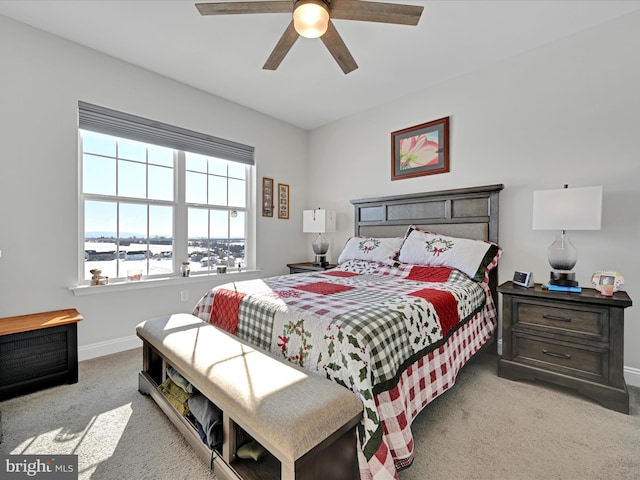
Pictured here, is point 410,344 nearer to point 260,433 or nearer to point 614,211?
point 260,433

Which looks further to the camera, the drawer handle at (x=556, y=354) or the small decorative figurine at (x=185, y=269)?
the small decorative figurine at (x=185, y=269)

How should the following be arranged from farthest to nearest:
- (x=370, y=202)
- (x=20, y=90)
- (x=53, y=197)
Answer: (x=370, y=202), (x=53, y=197), (x=20, y=90)

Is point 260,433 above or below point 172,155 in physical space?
below

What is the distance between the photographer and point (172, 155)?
3.27 meters

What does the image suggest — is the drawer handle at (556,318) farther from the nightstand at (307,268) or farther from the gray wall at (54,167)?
the gray wall at (54,167)

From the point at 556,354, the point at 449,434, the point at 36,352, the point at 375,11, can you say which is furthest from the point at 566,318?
the point at 36,352

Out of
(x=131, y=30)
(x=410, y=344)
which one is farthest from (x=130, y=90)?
(x=410, y=344)

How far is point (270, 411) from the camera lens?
1.04 meters

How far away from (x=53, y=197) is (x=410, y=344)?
10.0 feet

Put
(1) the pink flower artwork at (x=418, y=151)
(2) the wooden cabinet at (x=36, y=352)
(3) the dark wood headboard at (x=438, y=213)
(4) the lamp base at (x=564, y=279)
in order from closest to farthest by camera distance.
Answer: (2) the wooden cabinet at (x=36, y=352) → (4) the lamp base at (x=564, y=279) → (3) the dark wood headboard at (x=438, y=213) → (1) the pink flower artwork at (x=418, y=151)

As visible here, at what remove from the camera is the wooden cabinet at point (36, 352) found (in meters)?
1.98

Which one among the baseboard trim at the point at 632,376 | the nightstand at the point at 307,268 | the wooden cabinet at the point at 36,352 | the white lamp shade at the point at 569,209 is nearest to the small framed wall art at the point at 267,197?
the nightstand at the point at 307,268

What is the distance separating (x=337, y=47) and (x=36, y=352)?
9.79 feet

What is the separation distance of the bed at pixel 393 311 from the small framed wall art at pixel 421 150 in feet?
1.12
